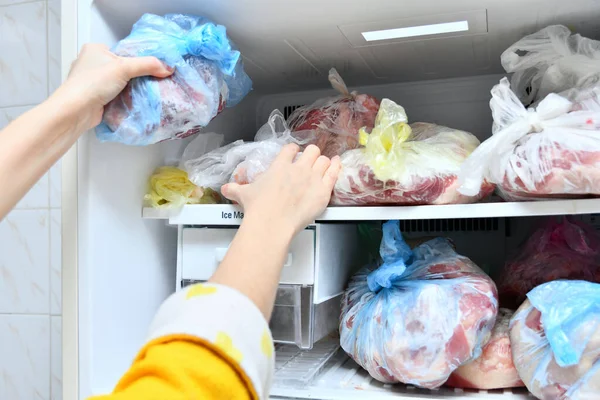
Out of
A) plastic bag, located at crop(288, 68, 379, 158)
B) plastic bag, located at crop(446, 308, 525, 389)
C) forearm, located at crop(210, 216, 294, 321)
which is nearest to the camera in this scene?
forearm, located at crop(210, 216, 294, 321)

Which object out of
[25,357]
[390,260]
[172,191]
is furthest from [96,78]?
[25,357]

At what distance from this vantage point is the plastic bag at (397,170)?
677mm

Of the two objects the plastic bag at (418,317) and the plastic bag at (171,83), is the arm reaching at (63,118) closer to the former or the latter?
the plastic bag at (171,83)

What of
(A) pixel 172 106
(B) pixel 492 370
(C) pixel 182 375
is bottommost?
(B) pixel 492 370

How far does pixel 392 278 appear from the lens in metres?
0.75

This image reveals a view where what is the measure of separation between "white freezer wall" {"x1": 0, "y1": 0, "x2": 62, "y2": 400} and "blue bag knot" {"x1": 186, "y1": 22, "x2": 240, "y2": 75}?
2.08ft

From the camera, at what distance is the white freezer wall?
1221mm

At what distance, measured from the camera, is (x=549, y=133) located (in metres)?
0.62

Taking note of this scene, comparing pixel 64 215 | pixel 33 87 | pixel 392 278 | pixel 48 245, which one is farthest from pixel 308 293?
pixel 33 87

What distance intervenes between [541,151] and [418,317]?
24cm

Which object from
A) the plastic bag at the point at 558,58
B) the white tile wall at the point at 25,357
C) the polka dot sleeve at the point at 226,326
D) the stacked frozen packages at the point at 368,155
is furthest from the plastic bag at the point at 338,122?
the white tile wall at the point at 25,357

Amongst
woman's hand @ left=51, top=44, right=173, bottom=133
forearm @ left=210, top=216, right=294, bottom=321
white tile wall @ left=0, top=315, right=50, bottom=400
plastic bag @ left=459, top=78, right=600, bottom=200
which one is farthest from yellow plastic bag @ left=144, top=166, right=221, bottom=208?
white tile wall @ left=0, top=315, right=50, bottom=400

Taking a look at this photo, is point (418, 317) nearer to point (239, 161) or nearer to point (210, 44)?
point (239, 161)

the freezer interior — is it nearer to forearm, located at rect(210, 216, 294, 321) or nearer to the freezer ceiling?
the freezer ceiling
